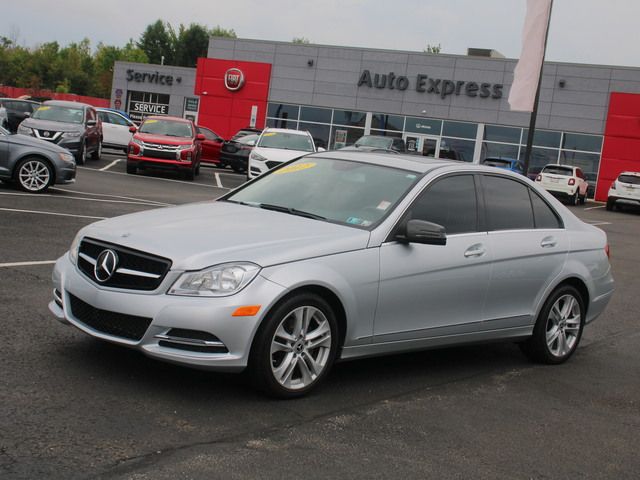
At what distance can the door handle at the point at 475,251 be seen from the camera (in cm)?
592

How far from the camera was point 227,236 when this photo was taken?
5.03m

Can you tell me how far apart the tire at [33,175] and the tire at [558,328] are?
1098cm

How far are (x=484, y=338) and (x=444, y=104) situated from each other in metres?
39.4

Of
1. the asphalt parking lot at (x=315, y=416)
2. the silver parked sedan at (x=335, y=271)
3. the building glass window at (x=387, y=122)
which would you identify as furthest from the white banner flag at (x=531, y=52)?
the building glass window at (x=387, y=122)

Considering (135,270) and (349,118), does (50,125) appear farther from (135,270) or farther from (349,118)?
(349,118)

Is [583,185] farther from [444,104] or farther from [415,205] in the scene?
[415,205]

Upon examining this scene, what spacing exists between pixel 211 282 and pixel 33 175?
1152 cm

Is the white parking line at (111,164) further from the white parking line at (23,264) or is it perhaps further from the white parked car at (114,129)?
the white parking line at (23,264)

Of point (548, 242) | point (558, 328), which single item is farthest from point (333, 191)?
point (558, 328)

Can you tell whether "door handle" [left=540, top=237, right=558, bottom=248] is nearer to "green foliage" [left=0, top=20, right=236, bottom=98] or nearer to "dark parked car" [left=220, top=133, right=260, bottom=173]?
"dark parked car" [left=220, top=133, right=260, bottom=173]

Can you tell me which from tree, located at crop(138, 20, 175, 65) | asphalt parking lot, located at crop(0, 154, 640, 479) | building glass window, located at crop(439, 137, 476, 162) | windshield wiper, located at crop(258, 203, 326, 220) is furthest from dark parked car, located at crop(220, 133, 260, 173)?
tree, located at crop(138, 20, 175, 65)

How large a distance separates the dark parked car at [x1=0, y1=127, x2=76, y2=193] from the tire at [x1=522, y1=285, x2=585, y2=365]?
1094cm

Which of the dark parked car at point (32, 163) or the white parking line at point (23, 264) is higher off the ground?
the dark parked car at point (32, 163)

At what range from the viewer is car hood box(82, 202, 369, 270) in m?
4.79
